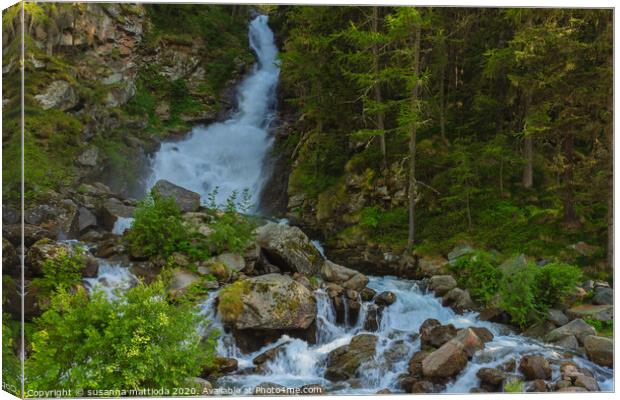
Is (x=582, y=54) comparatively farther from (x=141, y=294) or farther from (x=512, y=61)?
(x=141, y=294)

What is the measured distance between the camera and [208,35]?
7.52m

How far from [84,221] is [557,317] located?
5366mm

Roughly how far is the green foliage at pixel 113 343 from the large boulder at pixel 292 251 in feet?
5.26

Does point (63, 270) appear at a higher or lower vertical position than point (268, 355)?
higher

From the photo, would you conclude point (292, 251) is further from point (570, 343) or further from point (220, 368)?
point (570, 343)

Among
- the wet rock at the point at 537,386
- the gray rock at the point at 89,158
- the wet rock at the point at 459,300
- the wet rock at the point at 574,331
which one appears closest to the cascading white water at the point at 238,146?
the gray rock at the point at 89,158

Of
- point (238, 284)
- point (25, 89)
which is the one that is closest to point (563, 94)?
point (238, 284)

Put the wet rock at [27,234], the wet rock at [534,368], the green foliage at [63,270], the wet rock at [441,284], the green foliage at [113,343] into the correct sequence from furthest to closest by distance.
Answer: the wet rock at [441,284] < the wet rock at [534,368] < the green foliage at [63,270] < the wet rock at [27,234] < the green foliage at [113,343]

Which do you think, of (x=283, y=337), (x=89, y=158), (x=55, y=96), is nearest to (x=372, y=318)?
(x=283, y=337)

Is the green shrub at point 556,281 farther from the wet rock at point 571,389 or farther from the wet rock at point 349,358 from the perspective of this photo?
the wet rock at point 349,358

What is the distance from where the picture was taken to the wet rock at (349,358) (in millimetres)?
7082

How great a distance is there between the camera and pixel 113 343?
571cm

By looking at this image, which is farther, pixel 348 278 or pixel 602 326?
pixel 348 278

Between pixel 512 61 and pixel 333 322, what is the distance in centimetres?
367
